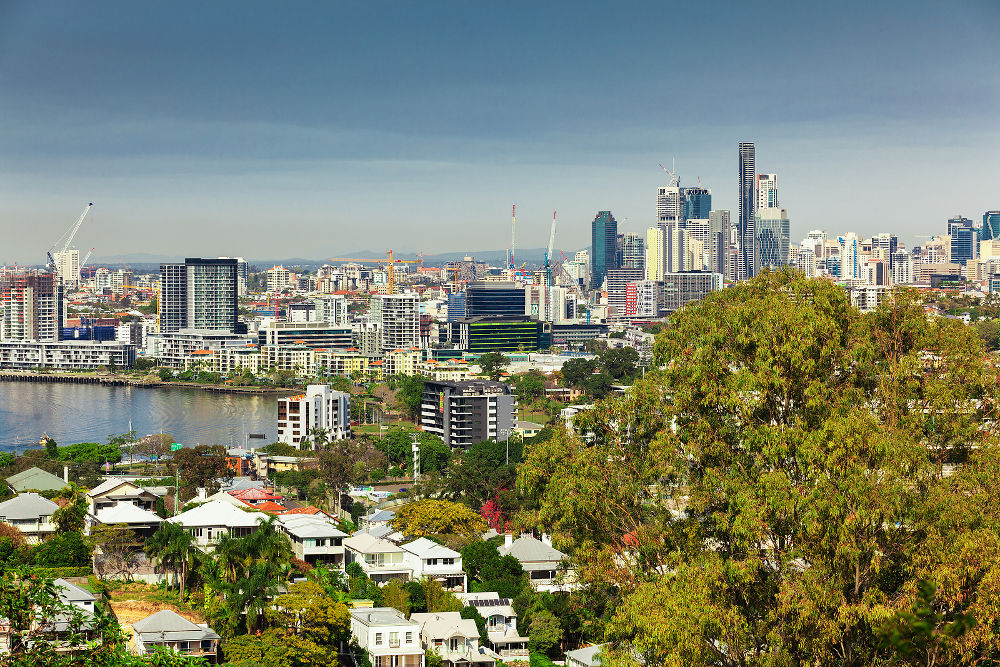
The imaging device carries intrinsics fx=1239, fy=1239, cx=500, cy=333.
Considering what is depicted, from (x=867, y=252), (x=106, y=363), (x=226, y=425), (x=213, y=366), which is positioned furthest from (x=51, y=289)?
(x=867, y=252)

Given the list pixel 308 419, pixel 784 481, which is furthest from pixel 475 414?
pixel 784 481

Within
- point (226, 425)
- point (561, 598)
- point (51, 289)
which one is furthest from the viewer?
point (51, 289)

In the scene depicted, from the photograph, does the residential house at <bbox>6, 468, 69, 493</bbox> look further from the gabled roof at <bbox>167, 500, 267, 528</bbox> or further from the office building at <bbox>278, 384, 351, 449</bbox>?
the office building at <bbox>278, 384, 351, 449</bbox>

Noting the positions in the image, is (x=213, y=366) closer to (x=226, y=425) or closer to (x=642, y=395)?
(x=226, y=425)

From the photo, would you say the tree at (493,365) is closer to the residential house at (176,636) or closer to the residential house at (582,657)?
the residential house at (582,657)

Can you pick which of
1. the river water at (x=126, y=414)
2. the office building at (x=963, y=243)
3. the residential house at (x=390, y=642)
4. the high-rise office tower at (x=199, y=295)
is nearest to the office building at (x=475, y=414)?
the river water at (x=126, y=414)

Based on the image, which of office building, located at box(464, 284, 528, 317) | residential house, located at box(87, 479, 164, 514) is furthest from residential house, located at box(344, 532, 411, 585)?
office building, located at box(464, 284, 528, 317)
